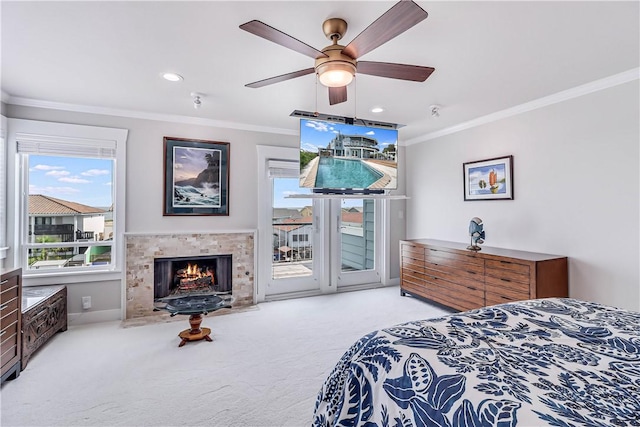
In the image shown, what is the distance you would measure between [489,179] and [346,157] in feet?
6.76

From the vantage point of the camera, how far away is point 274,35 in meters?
1.64

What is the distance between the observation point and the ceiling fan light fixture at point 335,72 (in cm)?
185

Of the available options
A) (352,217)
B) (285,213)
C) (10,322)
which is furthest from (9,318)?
(352,217)

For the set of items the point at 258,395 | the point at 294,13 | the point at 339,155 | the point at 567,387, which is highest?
the point at 294,13

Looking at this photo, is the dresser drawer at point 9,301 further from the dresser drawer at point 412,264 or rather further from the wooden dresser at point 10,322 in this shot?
the dresser drawer at point 412,264

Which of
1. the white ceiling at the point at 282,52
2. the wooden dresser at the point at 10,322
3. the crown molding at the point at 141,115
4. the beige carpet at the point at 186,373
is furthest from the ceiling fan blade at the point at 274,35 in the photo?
the crown molding at the point at 141,115

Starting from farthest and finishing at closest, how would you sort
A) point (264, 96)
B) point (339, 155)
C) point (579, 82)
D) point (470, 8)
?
point (264, 96) → point (339, 155) → point (579, 82) → point (470, 8)

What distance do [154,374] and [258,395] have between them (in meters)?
0.90

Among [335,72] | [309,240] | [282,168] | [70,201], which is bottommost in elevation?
[309,240]

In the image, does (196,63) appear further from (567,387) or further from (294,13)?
(567,387)

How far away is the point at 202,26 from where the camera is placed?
2.06 m

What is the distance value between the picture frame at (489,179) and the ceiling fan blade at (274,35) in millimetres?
2974

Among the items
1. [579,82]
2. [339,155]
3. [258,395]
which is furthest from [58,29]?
[579,82]

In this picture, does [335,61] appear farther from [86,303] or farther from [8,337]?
[86,303]
